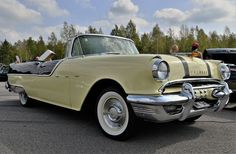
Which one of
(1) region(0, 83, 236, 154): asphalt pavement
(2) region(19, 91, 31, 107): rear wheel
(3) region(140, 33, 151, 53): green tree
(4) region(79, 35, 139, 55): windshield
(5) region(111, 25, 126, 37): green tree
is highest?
(5) region(111, 25, 126, 37): green tree

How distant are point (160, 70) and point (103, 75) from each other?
0.87 metres

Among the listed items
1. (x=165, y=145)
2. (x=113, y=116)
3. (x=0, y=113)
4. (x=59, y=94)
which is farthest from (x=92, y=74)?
(x=0, y=113)

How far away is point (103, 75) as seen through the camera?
159 inches

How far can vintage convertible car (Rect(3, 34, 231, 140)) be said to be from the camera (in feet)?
11.6

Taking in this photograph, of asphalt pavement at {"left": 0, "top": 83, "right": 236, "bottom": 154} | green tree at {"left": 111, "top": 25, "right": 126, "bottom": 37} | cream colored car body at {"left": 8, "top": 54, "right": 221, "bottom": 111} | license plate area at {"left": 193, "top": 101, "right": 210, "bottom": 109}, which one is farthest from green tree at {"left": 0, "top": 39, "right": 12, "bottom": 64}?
license plate area at {"left": 193, "top": 101, "right": 210, "bottom": 109}

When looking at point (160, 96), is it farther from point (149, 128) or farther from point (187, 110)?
point (149, 128)

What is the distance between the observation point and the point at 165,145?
3740 mm

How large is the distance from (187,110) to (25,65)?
4.24m

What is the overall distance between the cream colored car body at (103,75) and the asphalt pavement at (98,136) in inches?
17.1

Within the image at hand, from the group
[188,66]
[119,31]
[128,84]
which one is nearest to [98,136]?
[128,84]

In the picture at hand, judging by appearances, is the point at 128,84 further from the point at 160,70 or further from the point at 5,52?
the point at 5,52

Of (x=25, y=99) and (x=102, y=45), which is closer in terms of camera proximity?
(x=102, y=45)

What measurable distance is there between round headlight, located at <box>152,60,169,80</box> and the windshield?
1558 millimetres

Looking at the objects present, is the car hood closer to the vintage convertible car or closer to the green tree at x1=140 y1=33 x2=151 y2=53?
the vintage convertible car
